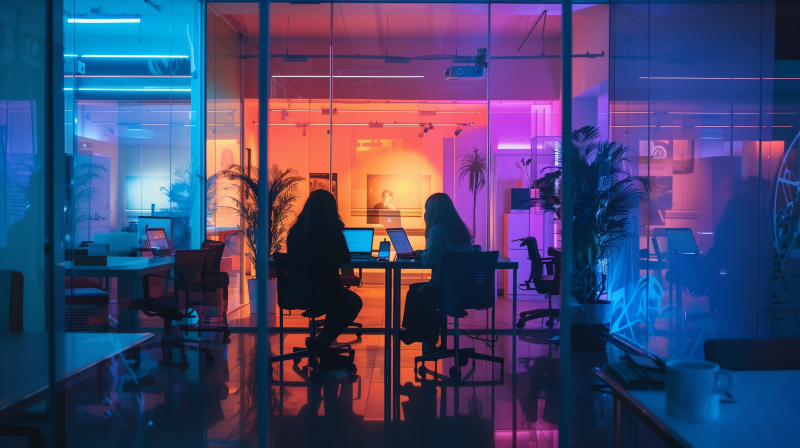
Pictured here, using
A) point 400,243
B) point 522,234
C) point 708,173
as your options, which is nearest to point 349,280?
point 400,243

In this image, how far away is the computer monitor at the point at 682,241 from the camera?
425cm

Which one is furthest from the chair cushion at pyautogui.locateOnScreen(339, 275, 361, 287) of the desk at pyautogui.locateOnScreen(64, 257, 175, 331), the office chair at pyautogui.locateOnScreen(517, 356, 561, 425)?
the office chair at pyautogui.locateOnScreen(517, 356, 561, 425)

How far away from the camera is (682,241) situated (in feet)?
14.4

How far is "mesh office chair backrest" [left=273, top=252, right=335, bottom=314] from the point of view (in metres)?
4.11

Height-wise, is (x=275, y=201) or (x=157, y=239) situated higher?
(x=275, y=201)

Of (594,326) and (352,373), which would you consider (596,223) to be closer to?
(594,326)

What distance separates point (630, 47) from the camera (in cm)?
544

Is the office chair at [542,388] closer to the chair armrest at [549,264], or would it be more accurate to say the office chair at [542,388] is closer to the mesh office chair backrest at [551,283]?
the mesh office chair backrest at [551,283]

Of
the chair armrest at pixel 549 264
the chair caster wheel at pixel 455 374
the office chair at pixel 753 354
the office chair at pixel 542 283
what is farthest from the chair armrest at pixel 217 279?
the office chair at pixel 753 354

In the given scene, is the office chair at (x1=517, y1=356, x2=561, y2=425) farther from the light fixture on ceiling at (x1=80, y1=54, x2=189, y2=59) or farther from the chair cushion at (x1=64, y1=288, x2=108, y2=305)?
the light fixture on ceiling at (x1=80, y1=54, x2=189, y2=59)

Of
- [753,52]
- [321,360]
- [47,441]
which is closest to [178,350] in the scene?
[321,360]

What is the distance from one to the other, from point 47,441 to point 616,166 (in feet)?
18.3

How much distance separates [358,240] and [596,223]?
8.57 feet

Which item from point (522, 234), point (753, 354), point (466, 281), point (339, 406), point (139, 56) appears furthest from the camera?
point (522, 234)
